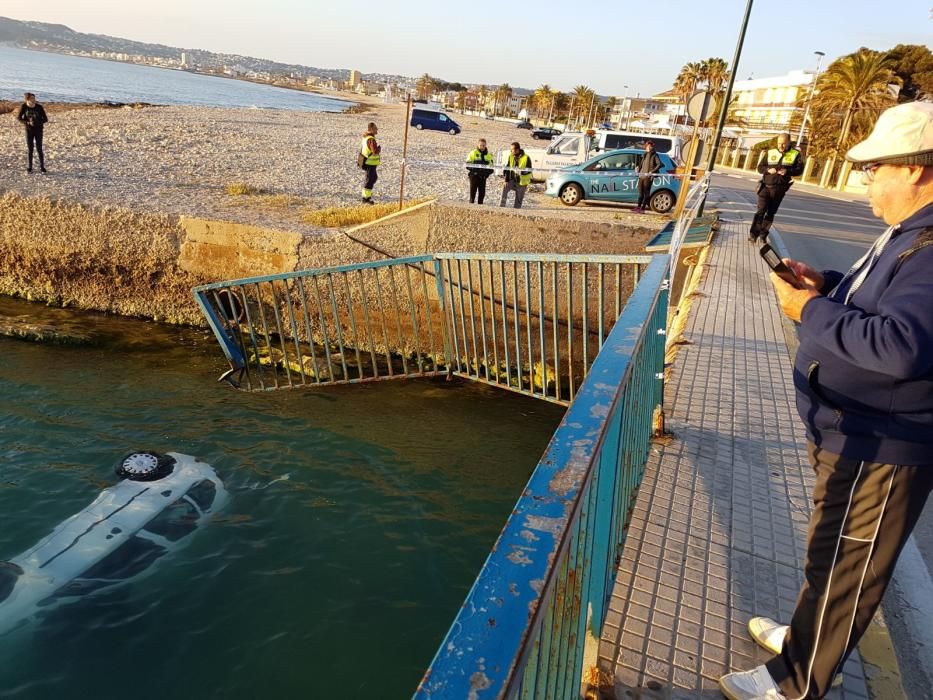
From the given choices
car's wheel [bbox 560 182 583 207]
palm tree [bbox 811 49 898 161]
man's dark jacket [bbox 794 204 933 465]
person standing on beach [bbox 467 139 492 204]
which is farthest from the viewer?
palm tree [bbox 811 49 898 161]

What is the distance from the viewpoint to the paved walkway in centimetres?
240

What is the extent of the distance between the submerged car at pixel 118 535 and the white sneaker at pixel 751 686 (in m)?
4.39

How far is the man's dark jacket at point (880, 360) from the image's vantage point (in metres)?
1.59

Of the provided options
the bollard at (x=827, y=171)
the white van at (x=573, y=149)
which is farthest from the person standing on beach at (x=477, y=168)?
the bollard at (x=827, y=171)

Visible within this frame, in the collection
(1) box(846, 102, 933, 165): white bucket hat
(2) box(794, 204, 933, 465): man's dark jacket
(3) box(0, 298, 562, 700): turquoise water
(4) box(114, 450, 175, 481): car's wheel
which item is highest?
(1) box(846, 102, 933, 165): white bucket hat

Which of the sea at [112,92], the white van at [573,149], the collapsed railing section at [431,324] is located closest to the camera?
the collapsed railing section at [431,324]

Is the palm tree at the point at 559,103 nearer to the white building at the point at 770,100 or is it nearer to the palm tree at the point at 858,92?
the white building at the point at 770,100

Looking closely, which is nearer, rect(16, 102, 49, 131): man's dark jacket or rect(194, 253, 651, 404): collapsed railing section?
rect(194, 253, 651, 404): collapsed railing section

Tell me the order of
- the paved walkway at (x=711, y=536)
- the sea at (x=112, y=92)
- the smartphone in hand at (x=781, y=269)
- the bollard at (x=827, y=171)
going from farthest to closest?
1. the sea at (x=112, y=92)
2. the bollard at (x=827, y=171)
3. the paved walkway at (x=711, y=536)
4. the smartphone in hand at (x=781, y=269)

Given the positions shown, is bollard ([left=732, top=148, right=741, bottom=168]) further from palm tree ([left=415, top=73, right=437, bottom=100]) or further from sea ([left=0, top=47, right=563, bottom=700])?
palm tree ([left=415, top=73, right=437, bottom=100])

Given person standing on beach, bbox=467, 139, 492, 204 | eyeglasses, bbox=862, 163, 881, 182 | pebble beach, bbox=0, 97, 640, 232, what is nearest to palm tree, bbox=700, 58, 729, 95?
pebble beach, bbox=0, 97, 640, 232

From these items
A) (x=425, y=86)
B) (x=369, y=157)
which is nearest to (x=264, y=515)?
(x=369, y=157)

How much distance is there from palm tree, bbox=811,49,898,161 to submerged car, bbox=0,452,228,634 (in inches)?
1666

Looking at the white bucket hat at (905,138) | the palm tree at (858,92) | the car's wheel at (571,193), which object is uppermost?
the palm tree at (858,92)
